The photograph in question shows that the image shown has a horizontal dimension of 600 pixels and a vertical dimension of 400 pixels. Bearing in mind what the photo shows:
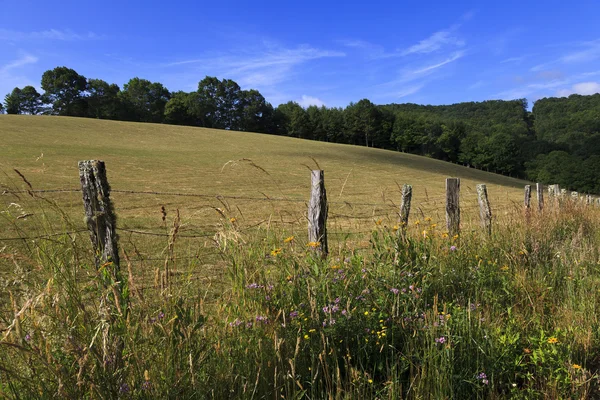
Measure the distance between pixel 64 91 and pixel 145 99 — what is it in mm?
15719

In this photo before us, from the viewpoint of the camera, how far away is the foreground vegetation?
69.5 inches

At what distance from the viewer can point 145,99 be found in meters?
87.7

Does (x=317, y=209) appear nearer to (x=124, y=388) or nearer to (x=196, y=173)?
(x=124, y=388)

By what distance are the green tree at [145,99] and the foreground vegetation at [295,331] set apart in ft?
286

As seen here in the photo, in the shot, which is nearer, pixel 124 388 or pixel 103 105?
pixel 124 388

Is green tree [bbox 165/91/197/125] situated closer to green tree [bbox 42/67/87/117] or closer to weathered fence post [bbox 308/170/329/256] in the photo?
green tree [bbox 42/67/87/117]

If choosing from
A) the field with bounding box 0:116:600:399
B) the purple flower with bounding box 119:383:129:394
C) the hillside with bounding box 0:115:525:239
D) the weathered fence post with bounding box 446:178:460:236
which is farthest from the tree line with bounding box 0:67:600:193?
the purple flower with bounding box 119:383:129:394

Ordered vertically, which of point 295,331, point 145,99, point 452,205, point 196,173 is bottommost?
point 196,173

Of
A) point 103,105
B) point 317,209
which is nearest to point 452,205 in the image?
point 317,209

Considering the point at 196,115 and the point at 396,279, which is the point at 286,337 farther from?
the point at 196,115

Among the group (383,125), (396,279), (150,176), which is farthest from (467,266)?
(383,125)

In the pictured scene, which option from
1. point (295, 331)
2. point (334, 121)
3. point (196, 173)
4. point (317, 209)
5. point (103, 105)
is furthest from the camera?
point (334, 121)

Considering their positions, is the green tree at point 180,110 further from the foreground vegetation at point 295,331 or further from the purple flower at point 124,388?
the purple flower at point 124,388

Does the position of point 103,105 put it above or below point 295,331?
above
